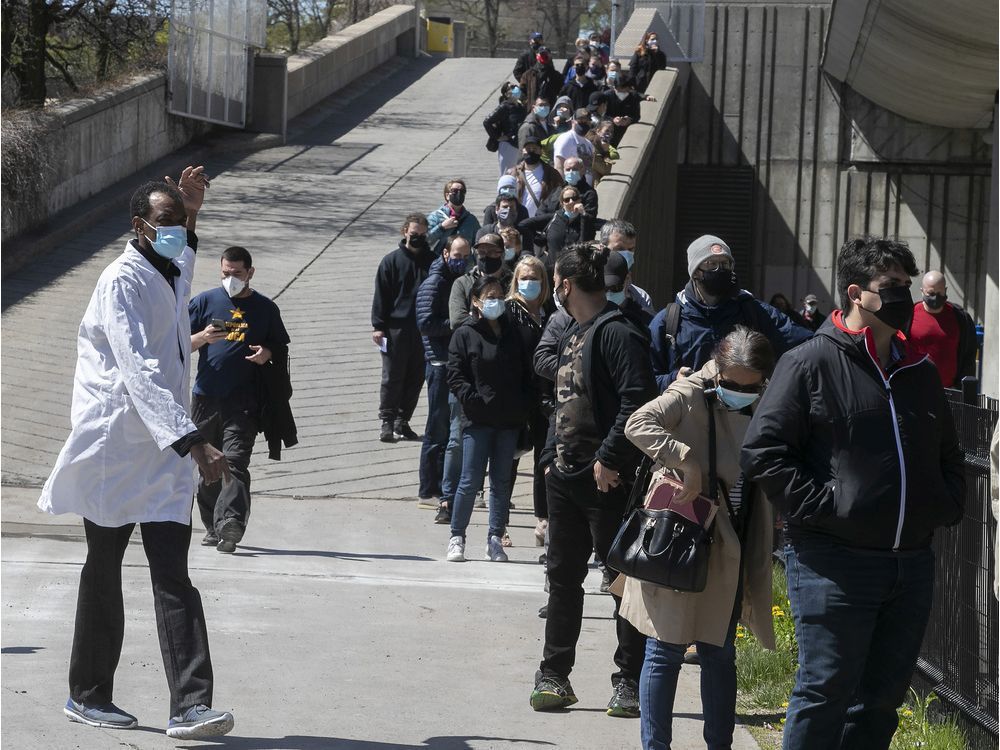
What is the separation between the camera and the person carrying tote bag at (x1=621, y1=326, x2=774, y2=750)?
198 inches

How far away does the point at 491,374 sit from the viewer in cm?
859

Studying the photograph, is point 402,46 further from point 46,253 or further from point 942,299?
point 942,299

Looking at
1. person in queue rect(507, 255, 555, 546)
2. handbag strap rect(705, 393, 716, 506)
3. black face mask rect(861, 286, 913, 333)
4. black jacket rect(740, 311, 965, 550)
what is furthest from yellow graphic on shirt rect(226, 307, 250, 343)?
black face mask rect(861, 286, 913, 333)

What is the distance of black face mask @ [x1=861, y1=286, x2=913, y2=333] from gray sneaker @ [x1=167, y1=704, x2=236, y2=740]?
2535 millimetres

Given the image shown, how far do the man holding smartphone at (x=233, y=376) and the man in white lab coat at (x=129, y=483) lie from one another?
3333mm

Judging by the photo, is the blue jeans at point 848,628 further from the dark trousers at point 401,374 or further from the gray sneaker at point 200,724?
the dark trousers at point 401,374

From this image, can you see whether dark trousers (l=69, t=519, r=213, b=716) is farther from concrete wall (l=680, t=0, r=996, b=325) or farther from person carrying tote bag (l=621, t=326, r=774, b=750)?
concrete wall (l=680, t=0, r=996, b=325)

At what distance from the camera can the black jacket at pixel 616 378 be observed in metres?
5.68

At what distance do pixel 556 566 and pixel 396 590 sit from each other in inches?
82.7

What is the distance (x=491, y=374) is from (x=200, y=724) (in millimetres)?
3805

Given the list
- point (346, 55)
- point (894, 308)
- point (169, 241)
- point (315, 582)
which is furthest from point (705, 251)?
point (346, 55)

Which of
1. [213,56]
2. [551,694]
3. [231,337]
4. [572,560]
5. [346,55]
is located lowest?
[551,694]

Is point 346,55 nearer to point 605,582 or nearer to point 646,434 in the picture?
point 605,582

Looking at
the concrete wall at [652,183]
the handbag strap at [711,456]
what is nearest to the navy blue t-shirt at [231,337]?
the handbag strap at [711,456]
